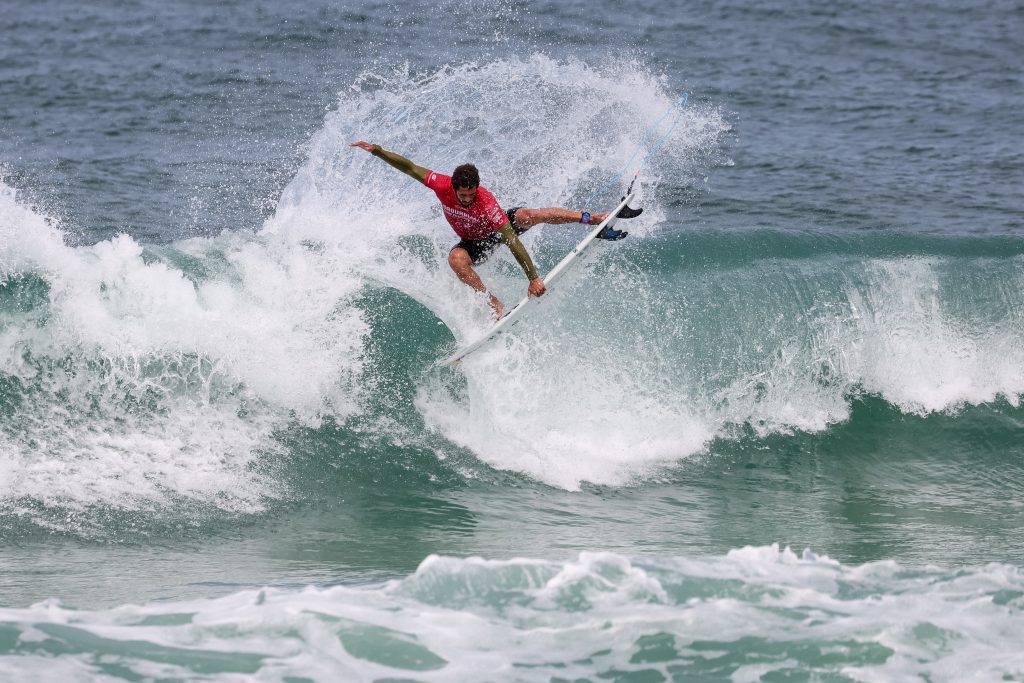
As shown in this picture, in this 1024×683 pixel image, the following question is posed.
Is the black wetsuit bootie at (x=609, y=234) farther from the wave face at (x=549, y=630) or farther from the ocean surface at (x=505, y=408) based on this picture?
the wave face at (x=549, y=630)

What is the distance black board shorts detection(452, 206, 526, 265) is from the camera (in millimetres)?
10062

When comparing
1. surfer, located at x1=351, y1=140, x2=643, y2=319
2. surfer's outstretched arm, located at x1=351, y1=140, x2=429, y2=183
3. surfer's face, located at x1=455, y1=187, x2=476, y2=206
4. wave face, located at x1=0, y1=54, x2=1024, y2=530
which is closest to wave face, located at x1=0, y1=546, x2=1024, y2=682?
wave face, located at x1=0, y1=54, x2=1024, y2=530

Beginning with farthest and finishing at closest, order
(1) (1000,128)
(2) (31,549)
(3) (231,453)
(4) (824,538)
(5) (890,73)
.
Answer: (5) (890,73) → (1) (1000,128) → (3) (231,453) → (4) (824,538) → (2) (31,549)

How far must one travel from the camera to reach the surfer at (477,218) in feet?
30.7

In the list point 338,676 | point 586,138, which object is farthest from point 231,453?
point 586,138

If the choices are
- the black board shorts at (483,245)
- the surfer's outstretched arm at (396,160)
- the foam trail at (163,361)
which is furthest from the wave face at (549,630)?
the black board shorts at (483,245)

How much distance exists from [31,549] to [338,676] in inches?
114

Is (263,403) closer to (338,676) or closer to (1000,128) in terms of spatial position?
(338,676)

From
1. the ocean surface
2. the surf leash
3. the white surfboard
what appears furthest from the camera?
the surf leash

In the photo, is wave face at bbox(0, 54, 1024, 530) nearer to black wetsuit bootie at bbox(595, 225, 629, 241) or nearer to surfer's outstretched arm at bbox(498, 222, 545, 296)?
black wetsuit bootie at bbox(595, 225, 629, 241)

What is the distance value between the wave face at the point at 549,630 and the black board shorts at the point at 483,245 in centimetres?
354

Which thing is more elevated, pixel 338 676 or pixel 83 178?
pixel 83 178

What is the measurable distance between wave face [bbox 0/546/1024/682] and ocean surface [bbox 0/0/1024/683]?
0.03 metres

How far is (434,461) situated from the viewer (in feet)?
32.6
